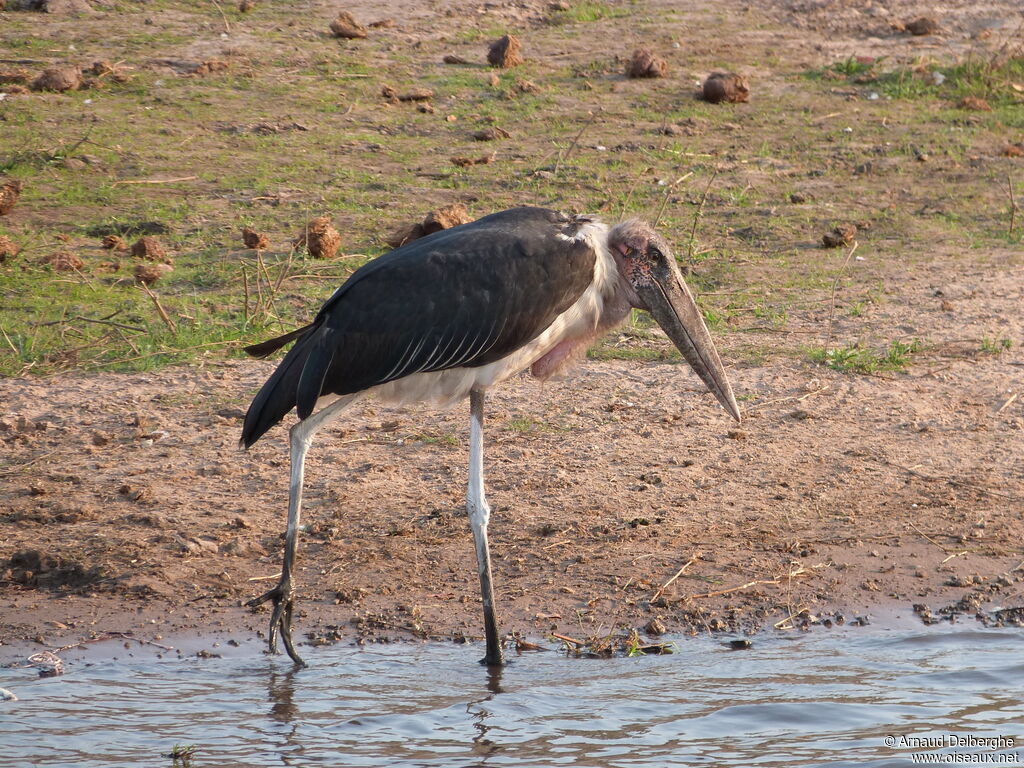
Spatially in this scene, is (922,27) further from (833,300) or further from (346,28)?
(833,300)

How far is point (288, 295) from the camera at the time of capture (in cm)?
642

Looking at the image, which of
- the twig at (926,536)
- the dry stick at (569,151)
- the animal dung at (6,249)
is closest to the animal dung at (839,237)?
the dry stick at (569,151)

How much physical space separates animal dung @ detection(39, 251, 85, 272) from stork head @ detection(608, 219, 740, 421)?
3.12 m

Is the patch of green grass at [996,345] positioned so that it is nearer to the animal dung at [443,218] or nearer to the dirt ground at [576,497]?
the dirt ground at [576,497]

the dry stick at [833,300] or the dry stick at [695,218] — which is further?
the dry stick at [695,218]

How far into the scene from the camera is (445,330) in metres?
4.06

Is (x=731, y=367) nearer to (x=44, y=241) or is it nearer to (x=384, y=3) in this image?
(x=44, y=241)

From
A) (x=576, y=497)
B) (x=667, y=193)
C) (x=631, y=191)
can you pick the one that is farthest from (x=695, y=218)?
(x=576, y=497)

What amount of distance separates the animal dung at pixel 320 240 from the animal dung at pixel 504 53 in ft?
9.72

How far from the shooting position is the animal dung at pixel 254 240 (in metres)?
6.74

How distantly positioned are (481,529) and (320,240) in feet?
9.56

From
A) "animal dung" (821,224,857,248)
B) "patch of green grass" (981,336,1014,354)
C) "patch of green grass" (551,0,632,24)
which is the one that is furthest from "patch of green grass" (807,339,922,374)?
"patch of green grass" (551,0,632,24)

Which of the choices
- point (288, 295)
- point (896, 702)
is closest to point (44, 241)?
point (288, 295)

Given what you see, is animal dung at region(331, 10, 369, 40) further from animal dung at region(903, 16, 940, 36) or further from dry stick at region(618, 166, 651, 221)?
animal dung at region(903, 16, 940, 36)
